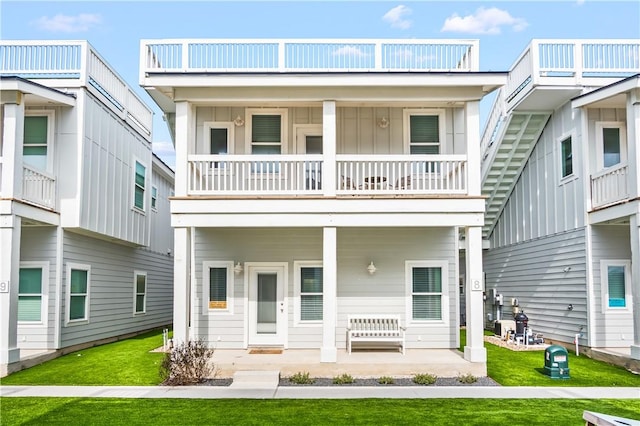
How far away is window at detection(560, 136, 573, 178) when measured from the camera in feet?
49.1

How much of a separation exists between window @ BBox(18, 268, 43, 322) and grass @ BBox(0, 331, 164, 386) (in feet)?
4.22

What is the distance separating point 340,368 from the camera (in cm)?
1154

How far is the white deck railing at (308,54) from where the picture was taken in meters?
12.9

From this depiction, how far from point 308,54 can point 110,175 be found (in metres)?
7.08

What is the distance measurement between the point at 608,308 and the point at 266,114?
31.7 ft

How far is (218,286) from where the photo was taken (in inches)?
551

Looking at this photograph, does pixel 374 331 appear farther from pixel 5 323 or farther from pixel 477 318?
pixel 5 323

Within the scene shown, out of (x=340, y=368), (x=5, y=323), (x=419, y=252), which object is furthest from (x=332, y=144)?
(x=5, y=323)

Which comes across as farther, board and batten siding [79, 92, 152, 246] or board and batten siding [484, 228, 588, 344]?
board and batten siding [79, 92, 152, 246]

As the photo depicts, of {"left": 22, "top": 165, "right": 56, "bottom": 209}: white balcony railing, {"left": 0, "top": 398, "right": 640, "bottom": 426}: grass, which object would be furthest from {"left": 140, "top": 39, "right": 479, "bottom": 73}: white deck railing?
{"left": 0, "top": 398, "right": 640, "bottom": 426}: grass

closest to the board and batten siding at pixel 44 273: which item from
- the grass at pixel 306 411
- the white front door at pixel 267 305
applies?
the grass at pixel 306 411

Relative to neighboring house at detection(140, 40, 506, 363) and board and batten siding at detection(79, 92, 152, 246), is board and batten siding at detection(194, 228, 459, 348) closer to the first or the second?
neighboring house at detection(140, 40, 506, 363)

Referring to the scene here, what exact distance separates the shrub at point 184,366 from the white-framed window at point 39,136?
6325mm

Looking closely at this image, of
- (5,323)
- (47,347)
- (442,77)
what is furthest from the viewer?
(47,347)
